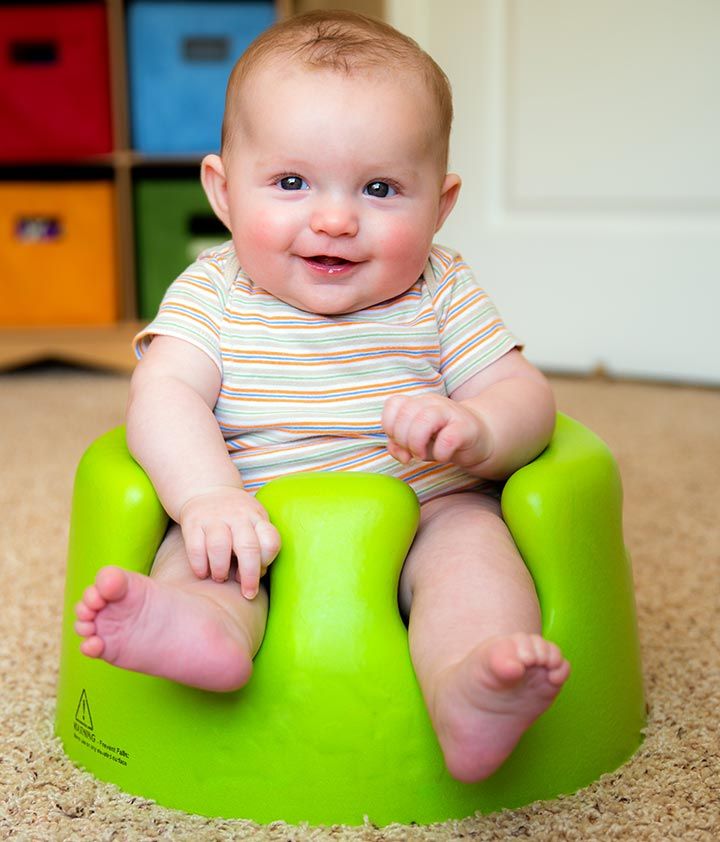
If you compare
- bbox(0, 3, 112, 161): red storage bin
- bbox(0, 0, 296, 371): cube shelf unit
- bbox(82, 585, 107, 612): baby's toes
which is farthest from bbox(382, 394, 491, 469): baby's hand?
bbox(0, 3, 112, 161): red storage bin

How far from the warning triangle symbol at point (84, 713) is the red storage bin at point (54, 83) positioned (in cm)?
159

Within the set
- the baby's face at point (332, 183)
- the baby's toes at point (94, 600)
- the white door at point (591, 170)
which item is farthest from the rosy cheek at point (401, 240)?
the white door at point (591, 170)

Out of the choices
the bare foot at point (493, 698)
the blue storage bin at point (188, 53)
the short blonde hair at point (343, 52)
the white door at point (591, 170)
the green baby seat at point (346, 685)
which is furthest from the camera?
the blue storage bin at point (188, 53)

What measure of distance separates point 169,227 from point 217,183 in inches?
53.3

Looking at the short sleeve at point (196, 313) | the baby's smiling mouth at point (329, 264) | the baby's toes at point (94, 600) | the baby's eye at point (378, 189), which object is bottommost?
the baby's toes at point (94, 600)

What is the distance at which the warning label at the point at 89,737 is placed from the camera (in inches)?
29.2

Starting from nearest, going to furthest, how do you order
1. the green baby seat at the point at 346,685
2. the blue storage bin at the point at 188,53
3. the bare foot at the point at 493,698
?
the bare foot at the point at 493,698 → the green baby seat at the point at 346,685 → the blue storage bin at the point at 188,53

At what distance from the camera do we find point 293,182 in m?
0.80

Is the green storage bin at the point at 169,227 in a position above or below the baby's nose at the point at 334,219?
below

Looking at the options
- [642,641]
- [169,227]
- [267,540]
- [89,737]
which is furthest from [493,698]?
[169,227]

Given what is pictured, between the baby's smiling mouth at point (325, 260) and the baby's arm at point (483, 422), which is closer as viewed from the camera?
the baby's arm at point (483, 422)

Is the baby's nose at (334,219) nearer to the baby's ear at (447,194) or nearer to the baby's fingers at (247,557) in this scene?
the baby's ear at (447,194)

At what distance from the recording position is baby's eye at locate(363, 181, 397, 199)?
80 cm

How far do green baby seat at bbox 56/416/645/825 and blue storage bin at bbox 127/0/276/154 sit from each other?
4.90 ft
